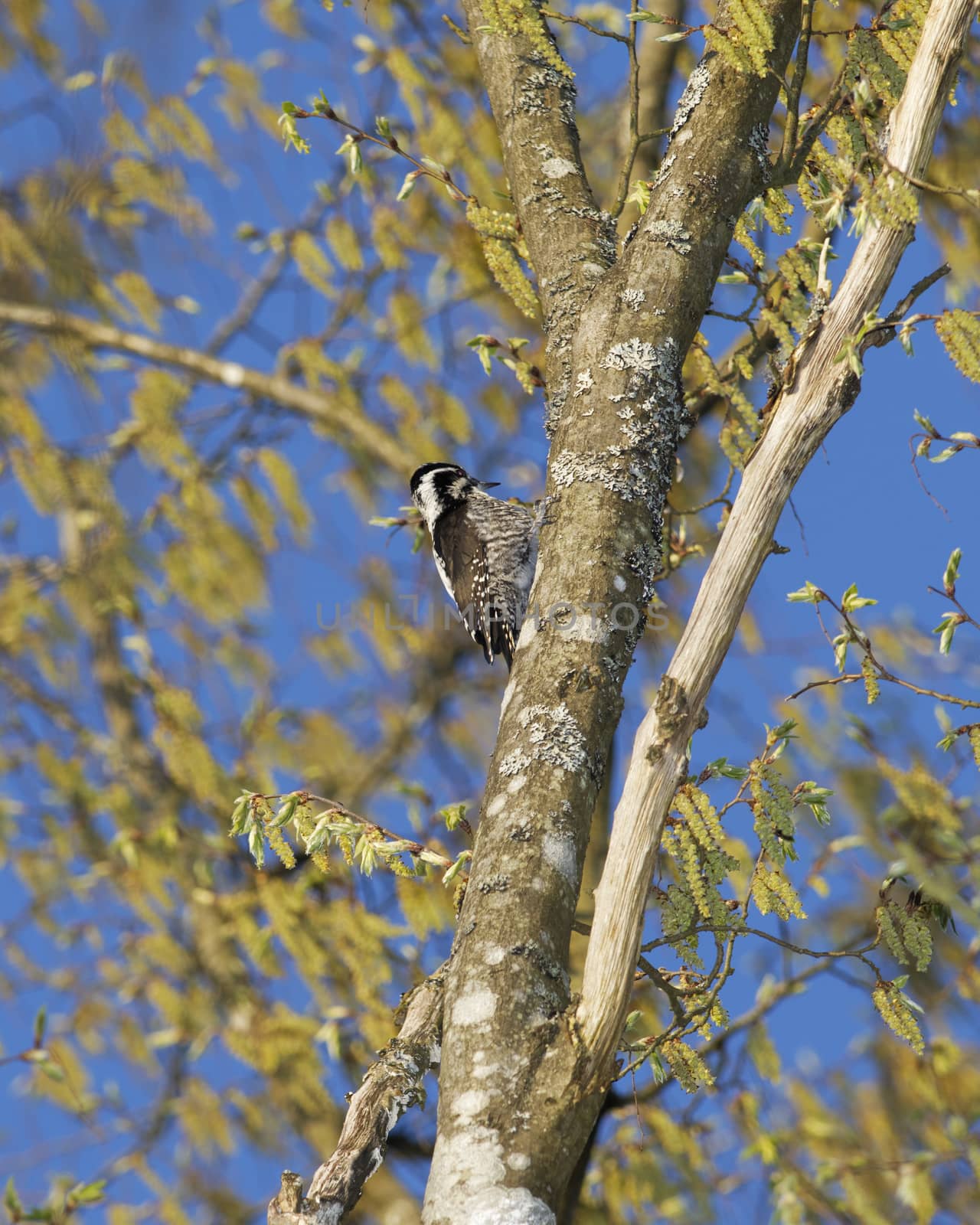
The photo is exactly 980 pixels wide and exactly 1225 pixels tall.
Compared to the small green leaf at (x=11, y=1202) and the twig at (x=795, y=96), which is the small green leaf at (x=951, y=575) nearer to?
the twig at (x=795, y=96)

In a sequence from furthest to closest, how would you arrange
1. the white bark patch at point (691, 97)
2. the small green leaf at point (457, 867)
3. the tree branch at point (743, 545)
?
the white bark patch at point (691, 97) < the small green leaf at point (457, 867) < the tree branch at point (743, 545)

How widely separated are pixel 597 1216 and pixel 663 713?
3.70 metres

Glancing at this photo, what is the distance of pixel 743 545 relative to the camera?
212 cm

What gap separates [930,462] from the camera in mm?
2586

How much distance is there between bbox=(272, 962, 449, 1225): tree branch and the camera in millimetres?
1775

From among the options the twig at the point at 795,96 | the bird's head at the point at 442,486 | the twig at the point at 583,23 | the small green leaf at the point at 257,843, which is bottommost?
the small green leaf at the point at 257,843

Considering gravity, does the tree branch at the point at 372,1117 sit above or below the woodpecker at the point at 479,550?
below

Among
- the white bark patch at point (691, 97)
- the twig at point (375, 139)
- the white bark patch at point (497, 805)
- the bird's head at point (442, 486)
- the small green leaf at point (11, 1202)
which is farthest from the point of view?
the bird's head at point (442, 486)

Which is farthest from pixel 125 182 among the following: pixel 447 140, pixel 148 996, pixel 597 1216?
pixel 597 1216

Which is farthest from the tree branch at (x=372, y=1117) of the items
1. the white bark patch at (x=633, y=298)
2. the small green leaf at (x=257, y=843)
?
the white bark patch at (x=633, y=298)

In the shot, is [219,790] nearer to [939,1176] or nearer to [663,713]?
[939,1176]

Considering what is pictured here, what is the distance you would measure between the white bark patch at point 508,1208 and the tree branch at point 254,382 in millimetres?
4308

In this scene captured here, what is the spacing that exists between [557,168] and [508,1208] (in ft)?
7.33

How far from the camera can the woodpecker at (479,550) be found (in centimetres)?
493
